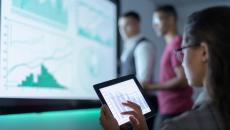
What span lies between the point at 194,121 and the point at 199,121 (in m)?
0.01

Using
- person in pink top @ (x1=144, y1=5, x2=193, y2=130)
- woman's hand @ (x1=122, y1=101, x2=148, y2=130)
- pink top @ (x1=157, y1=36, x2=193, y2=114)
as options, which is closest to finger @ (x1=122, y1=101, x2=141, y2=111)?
woman's hand @ (x1=122, y1=101, x2=148, y2=130)

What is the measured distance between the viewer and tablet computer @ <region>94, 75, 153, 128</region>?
102 centimetres

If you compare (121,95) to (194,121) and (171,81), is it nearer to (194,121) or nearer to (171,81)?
(194,121)

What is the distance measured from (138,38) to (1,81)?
1241 mm

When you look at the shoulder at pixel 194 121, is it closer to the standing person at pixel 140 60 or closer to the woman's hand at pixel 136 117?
the woman's hand at pixel 136 117

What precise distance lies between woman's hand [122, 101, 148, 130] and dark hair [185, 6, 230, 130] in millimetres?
187

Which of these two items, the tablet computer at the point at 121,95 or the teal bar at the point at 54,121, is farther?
the teal bar at the point at 54,121

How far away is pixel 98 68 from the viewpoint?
173 cm

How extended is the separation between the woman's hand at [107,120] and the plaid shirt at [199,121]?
15 centimetres

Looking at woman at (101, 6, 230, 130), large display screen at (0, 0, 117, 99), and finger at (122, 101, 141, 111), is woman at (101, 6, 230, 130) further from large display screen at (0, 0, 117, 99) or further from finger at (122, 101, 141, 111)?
large display screen at (0, 0, 117, 99)

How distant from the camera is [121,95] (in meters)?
1.07

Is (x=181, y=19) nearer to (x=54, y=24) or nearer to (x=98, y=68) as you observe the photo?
(x=98, y=68)

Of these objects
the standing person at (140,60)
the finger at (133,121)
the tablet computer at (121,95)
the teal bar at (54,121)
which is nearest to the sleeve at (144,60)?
the standing person at (140,60)

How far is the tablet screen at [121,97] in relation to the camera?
1.02 metres
